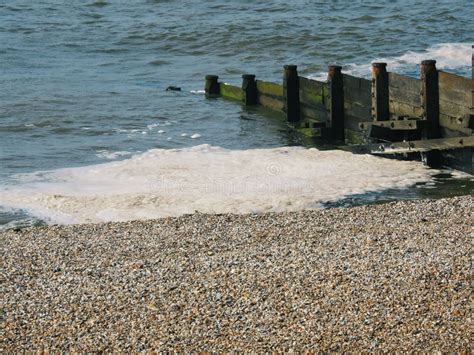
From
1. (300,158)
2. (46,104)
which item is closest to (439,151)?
(300,158)

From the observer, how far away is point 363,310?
9.58 metres

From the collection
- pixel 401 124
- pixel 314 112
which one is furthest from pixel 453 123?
pixel 314 112

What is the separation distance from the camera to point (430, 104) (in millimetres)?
17062

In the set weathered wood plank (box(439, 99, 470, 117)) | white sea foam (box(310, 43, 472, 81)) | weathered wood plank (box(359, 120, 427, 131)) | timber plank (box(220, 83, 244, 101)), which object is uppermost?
weathered wood plank (box(439, 99, 470, 117))

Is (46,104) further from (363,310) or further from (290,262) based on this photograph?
(363,310)

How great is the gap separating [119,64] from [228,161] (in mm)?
14588

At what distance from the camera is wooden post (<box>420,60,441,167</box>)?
16938mm

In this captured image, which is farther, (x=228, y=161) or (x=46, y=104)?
(x=46, y=104)

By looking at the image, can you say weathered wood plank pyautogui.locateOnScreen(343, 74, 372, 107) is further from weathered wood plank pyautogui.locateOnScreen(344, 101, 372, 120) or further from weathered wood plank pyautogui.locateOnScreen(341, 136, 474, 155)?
weathered wood plank pyautogui.locateOnScreen(341, 136, 474, 155)

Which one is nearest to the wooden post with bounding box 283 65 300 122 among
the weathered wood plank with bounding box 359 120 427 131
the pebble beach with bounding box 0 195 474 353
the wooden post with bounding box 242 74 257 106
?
the wooden post with bounding box 242 74 257 106

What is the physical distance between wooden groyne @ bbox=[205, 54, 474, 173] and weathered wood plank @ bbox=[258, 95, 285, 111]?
1.16 metres

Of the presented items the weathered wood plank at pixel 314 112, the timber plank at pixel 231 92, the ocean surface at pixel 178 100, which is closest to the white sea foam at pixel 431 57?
the ocean surface at pixel 178 100

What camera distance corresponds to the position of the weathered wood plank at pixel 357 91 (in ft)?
63.0

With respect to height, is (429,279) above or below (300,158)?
above
